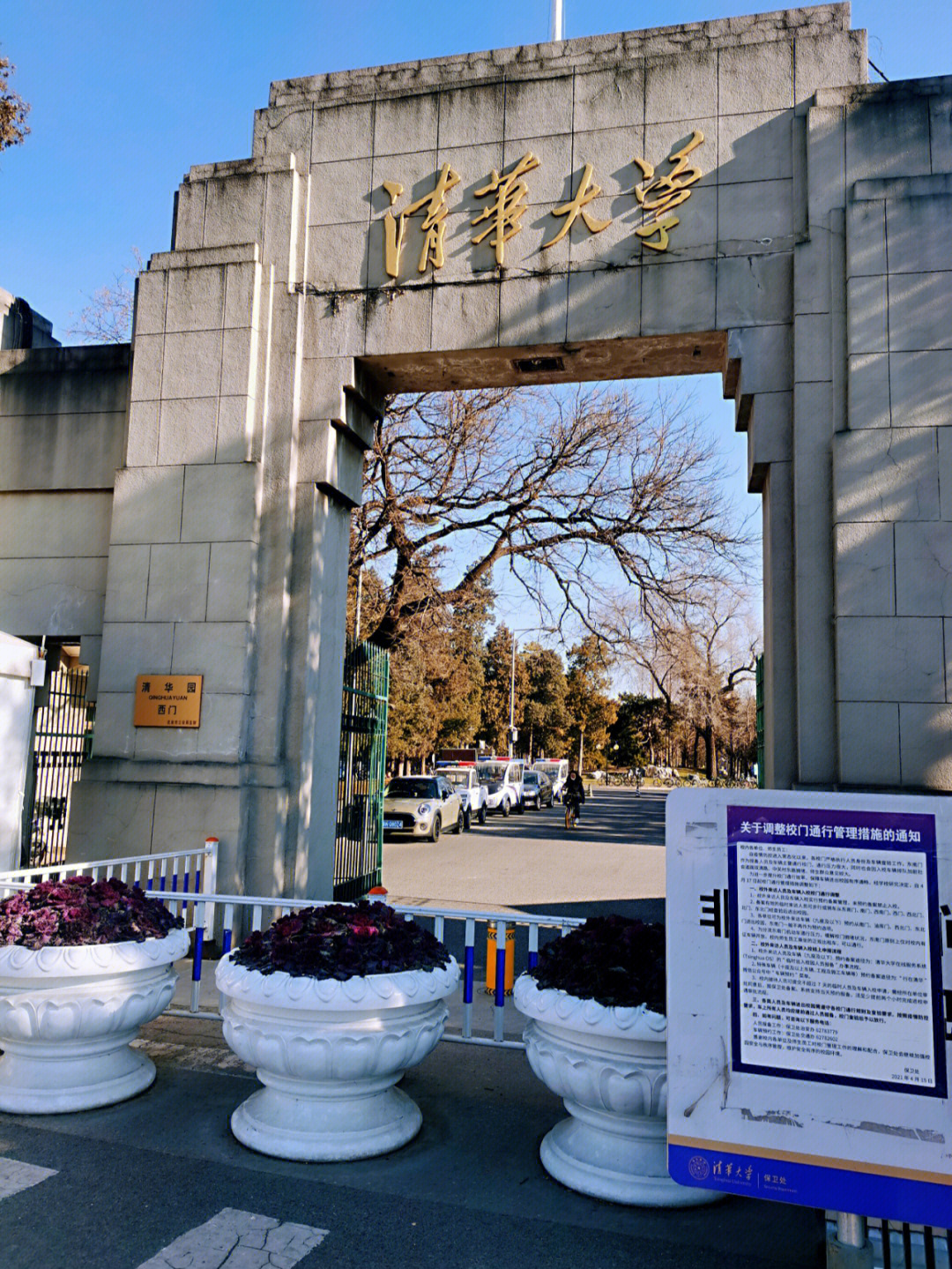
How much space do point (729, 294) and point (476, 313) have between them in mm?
2419

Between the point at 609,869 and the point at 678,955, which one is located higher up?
the point at 678,955

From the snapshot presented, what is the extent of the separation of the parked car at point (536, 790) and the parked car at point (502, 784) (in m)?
0.99

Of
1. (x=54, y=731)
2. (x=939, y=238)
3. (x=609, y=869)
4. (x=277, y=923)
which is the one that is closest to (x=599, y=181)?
(x=939, y=238)

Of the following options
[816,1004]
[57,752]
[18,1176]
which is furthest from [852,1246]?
[57,752]

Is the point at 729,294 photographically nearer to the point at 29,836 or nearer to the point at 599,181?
the point at 599,181

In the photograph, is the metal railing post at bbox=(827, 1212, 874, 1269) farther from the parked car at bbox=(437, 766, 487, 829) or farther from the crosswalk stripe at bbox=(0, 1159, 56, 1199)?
the parked car at bbox=(437, 766, 487, 829)

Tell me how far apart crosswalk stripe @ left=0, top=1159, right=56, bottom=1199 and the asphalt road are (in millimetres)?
7568

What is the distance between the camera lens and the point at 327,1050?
446 cm

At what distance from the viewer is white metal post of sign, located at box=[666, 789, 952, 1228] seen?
2.99 metres

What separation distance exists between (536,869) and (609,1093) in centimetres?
1358

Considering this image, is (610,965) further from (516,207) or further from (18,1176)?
(516,207)

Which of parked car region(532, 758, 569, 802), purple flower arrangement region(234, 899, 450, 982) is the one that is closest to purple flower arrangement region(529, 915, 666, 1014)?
purple flower arrangement region(234, 899, 450, 982)

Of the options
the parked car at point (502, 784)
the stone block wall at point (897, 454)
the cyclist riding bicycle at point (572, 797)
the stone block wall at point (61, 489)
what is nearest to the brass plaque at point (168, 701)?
the stone block wall at point (61, 489)

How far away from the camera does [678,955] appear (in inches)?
133
